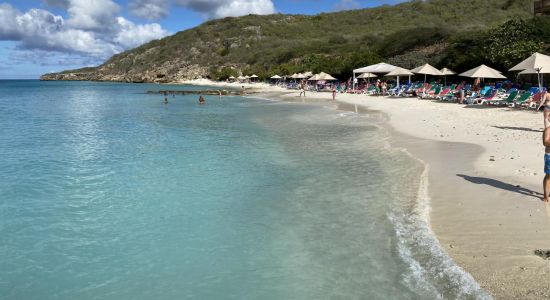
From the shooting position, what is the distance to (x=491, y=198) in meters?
6.55

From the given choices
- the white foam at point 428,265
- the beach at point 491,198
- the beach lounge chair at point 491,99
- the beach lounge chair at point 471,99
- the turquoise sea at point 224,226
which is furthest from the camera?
the beach lounge chair at point 471,99

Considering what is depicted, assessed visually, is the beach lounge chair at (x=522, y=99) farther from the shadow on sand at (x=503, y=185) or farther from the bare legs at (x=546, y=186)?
the bare legs at (x=546, y=186)

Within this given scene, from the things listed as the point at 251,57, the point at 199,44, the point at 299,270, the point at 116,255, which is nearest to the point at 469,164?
the point at 299,270

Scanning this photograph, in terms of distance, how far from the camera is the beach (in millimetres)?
4324

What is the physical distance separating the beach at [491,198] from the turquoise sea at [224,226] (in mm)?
282

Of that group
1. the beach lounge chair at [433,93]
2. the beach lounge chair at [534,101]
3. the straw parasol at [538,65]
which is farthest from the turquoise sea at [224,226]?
the beach lounge chair at [433,93]

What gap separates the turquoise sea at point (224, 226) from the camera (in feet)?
15.4

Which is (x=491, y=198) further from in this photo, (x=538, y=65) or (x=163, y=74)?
(x=163, y=74)

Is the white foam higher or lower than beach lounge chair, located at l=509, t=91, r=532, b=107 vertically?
lower

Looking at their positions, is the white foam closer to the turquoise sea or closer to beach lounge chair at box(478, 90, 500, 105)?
the turquoise sea

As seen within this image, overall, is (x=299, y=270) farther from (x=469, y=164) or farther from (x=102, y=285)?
(x=469, y=164)

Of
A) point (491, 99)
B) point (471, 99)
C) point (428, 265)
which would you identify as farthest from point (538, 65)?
point (428, 265)

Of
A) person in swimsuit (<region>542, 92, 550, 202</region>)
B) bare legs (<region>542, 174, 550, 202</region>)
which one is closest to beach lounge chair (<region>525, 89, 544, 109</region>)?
person in swimsuit (<region>542, 92, 550, 202</region>)

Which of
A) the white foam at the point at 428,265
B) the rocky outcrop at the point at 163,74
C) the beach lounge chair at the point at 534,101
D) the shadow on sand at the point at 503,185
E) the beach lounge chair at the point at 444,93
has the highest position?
the rocky outcrop at the point at 163,74
